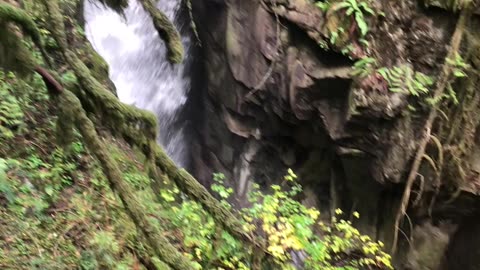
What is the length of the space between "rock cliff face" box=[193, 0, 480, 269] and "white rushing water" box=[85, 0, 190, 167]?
3.27ft

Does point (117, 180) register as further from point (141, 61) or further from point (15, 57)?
point (141, 61)

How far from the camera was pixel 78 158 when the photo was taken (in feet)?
14.4

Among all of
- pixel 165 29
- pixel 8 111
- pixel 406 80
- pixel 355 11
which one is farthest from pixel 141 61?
pixel 165 29

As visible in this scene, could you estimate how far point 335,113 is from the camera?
24.3ft

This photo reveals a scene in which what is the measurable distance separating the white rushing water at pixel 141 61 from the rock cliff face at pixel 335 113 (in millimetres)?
996

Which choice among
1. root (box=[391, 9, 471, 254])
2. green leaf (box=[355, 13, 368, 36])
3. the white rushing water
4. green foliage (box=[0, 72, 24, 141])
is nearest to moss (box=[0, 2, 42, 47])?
green foliage (box=[0, 72, 24, 141])

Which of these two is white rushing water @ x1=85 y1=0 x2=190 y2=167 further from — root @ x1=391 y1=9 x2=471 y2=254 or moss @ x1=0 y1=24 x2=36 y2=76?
moss @ x1=0 y1=24 x2=36 y2=76

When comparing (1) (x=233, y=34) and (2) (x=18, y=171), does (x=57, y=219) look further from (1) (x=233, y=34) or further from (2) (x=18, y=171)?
(1) (x=233, y=34)

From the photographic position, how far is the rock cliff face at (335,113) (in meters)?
6.43

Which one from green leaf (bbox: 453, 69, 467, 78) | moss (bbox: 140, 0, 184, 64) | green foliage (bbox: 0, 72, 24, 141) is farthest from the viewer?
green leaf (bbox: 453, 69, 467, 78)

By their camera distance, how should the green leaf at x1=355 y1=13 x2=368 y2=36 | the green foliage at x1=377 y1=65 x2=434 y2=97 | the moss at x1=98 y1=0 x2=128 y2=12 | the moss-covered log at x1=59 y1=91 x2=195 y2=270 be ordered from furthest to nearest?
the green leaf at x1=355 y1=13 x2=368 y2=36 < the green foliage at x1=377 y1=65 x2=434 y2=97 < the moss at x1=98 y1=0 x2=128 y2=12 < the moss-covered log at x1=59 y1=91 x2=195 y2=270

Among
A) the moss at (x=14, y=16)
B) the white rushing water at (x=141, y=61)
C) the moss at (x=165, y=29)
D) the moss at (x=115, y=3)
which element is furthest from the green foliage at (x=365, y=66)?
the moss at (x=14, y=16)

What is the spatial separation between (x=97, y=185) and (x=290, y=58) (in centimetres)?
442

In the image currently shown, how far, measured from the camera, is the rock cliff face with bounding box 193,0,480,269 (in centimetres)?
643
